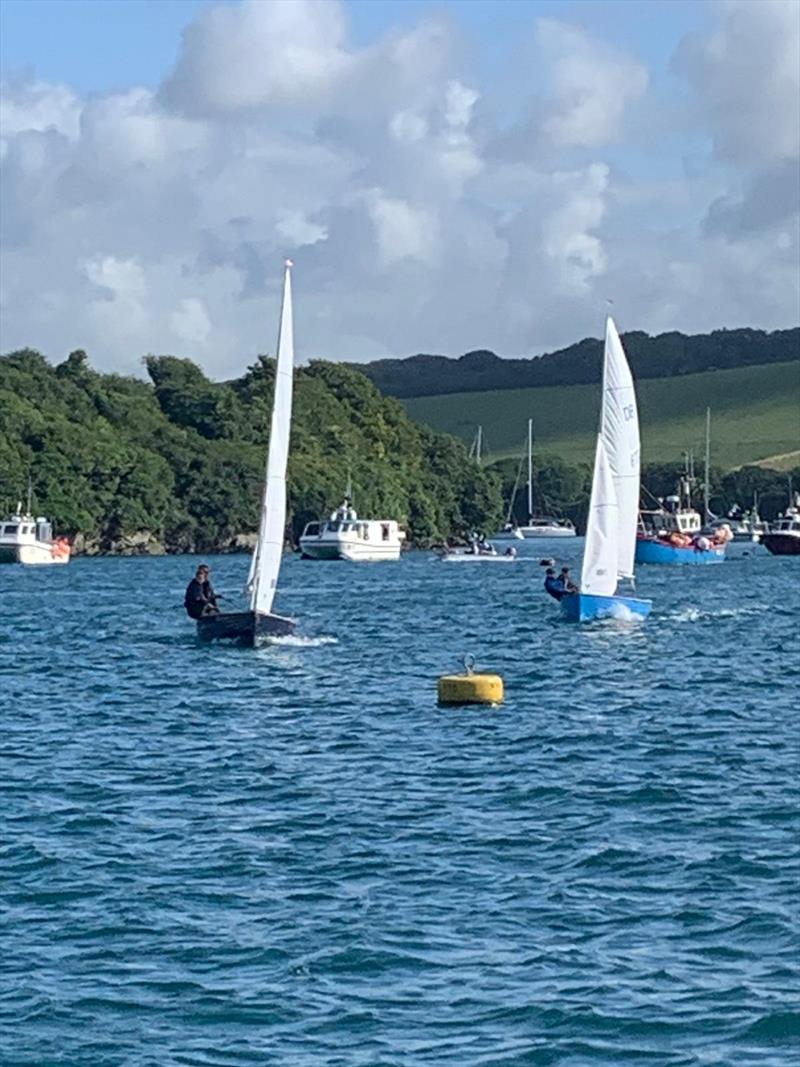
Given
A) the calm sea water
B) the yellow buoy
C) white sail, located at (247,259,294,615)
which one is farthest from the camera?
white sail, located at (247,259,294,615)

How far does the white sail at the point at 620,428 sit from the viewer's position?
66.3 m

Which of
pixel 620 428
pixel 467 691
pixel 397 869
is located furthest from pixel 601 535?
pixel 397 869

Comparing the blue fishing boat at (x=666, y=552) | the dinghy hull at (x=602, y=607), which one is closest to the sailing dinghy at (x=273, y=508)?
the dinghy hull at (x=602, y=607)

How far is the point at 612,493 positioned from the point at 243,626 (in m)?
14.4

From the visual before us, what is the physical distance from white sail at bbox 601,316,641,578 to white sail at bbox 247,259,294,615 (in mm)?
13558

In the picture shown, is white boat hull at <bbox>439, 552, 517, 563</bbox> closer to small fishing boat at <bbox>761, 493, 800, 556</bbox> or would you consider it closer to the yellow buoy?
small fishing boat at <bbox>761, 493, 800, 556</bbox>

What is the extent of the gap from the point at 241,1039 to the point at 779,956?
197 inches

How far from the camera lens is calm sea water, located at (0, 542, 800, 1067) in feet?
61.5

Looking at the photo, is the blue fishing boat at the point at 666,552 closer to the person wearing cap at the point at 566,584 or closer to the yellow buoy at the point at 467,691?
the person wearing cap at the point at 566,584

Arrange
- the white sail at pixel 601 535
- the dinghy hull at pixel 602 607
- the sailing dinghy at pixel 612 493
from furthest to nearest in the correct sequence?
1. the dinghy hull at pixel 602 607
2. the sailing dinghy at pixel 612 493
3. the white sail at pixel 601 535

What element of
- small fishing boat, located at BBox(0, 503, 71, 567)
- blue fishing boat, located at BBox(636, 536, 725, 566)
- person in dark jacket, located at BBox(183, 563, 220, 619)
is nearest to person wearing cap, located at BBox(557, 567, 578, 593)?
person in dark jacket, located at BBox(183, 563, 220, 619)

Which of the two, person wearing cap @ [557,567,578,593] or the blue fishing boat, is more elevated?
the blue fishing boat

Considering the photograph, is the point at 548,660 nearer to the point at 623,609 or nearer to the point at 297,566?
the point at 623,609

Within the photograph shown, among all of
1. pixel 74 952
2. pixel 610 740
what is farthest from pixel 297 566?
pixel 74 952
